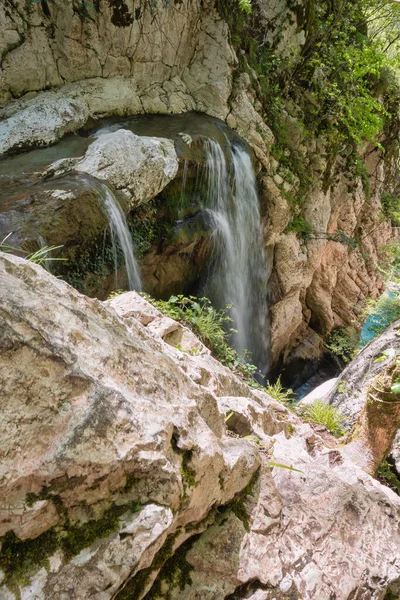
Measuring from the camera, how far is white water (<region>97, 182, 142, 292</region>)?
4.83 metres

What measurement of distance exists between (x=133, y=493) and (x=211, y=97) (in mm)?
8543

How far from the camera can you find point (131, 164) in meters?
5.25

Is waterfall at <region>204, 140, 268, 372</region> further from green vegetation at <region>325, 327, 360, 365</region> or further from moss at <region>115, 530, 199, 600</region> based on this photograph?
moss at <region>115, 530, 199, 600</region>

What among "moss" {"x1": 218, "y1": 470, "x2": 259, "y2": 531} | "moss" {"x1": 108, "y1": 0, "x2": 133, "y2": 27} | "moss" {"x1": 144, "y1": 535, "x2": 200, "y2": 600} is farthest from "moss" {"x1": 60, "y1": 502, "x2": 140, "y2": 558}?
"moss" {"x1": 108, "y1": 0, "x2": 133, "y2": 27}

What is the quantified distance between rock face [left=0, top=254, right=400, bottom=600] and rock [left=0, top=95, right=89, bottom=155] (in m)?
4.63

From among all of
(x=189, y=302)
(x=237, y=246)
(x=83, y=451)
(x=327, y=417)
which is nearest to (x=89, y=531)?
(x=83, y=451)

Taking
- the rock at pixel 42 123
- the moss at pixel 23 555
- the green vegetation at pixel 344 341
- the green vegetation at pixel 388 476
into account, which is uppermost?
the rock at pixel 42 123

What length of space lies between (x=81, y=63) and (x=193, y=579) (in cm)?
761

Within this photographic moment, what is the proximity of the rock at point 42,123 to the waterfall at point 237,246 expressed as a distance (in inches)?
91.2

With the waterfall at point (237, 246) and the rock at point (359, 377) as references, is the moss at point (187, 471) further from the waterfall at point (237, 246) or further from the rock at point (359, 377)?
the waterfall at point (237, 246)

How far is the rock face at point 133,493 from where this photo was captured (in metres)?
1.19

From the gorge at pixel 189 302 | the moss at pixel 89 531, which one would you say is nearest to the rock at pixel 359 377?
the gorge at pixel 189 302

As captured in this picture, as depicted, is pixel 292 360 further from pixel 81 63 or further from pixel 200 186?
pixel 81 63

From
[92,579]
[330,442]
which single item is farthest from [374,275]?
[92,579]
